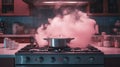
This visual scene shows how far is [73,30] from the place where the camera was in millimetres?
2945

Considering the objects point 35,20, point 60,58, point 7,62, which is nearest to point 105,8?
point 35,20

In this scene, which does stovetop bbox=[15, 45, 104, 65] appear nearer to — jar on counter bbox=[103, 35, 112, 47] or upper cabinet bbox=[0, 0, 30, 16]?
jar on counter bbox=[103, 35, 112, 47]

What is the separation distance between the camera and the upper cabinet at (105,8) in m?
5.23

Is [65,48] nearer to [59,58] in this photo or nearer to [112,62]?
[59,58]

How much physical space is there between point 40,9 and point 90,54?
314 centimetres

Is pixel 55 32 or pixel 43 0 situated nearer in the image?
pixel 55 32

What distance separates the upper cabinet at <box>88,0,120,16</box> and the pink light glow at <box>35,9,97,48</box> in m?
2.30

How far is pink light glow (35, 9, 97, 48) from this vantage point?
9.54 feet

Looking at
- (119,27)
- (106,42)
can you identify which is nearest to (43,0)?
(106,42)

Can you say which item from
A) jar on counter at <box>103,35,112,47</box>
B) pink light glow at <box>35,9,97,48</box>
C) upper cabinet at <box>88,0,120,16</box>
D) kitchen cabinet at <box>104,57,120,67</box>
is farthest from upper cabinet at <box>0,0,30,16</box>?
kitchen cabinet at <box>104,57,120,67</box>

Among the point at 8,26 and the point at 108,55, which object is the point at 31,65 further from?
the point at 8,26

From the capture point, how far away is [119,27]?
5359 millimetres

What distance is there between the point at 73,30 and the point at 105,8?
2455 millimetres

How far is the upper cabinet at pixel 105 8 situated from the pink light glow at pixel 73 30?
90.5 inches
